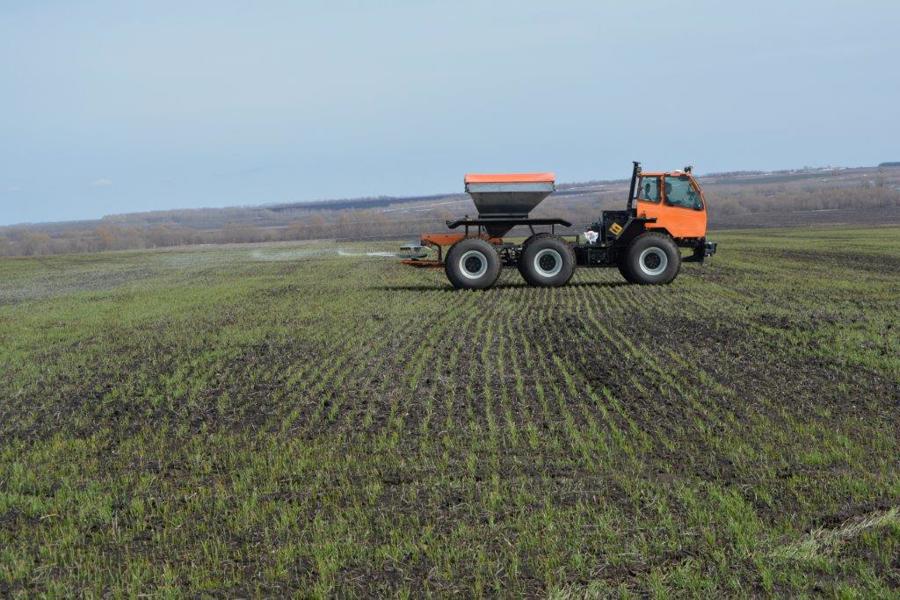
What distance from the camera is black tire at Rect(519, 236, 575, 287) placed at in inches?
836

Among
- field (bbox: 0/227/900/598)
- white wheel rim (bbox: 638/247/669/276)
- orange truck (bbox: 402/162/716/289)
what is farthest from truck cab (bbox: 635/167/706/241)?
field (bbox: 0/227/900/598)

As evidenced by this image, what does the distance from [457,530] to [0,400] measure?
7.96 meters

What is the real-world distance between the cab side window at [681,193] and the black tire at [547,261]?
2638 mm

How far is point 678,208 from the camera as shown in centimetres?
2128

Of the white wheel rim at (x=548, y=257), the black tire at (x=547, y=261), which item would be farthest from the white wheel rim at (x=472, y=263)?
the white wheel rim at (x=548, y=257)

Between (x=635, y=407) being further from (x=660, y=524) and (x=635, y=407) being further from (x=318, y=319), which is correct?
(x=318, y=319)

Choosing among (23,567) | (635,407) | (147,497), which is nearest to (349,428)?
(147,497)

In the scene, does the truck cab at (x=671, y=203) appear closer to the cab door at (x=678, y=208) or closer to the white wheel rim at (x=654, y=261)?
the cab door at (x=678, y=208)

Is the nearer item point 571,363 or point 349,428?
point 349,428

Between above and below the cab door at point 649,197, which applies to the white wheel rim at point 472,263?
below

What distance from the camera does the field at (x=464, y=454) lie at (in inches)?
239

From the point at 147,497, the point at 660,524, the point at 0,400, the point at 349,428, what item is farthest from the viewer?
the point at 0,400

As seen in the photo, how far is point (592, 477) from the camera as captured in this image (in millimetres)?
7738

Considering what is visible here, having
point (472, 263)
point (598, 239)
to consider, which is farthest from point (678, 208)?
point (472, 263)
